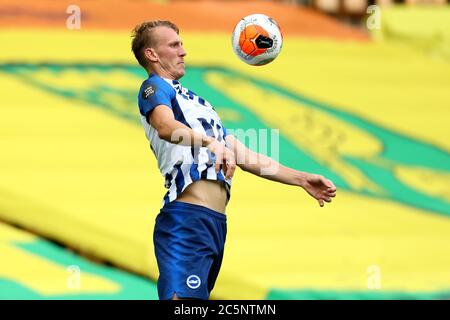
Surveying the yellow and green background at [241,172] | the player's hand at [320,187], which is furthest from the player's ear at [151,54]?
the yellow and green background at [241,172]

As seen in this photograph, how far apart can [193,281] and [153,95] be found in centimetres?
82

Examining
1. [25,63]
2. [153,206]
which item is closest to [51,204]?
[153,206]

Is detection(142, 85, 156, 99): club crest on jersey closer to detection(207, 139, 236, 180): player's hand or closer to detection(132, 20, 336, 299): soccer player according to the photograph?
detection(132, 20, 336, 299): soccer player

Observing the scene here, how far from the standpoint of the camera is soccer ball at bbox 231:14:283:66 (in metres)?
4.72

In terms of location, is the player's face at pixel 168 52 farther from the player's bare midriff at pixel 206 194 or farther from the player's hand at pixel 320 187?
the player's hand at pixel 320 187

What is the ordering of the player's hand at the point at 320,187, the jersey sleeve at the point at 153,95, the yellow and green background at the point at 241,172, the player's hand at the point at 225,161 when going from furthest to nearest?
1. the yellow and green background at the point at 241,172
2. the player's hand at the point at 320,187
3. the jersey sleeve at the point at 153,95
4. the player's hand at the point at 225,161

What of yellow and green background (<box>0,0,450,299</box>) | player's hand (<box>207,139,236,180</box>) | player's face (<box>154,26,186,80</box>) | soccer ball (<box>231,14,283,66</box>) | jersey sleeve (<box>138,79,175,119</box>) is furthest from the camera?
yellow and green background (<box>0,0,450,299</box>)

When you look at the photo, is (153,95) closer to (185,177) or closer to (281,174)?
(185,177)

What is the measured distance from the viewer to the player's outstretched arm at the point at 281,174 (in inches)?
173

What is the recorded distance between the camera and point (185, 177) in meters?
4.40

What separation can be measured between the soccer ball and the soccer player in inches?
14.9


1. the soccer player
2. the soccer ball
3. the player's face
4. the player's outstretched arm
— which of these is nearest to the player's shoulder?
the soccer player

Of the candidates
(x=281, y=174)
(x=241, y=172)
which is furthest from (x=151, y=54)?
(x=241, y=172)
